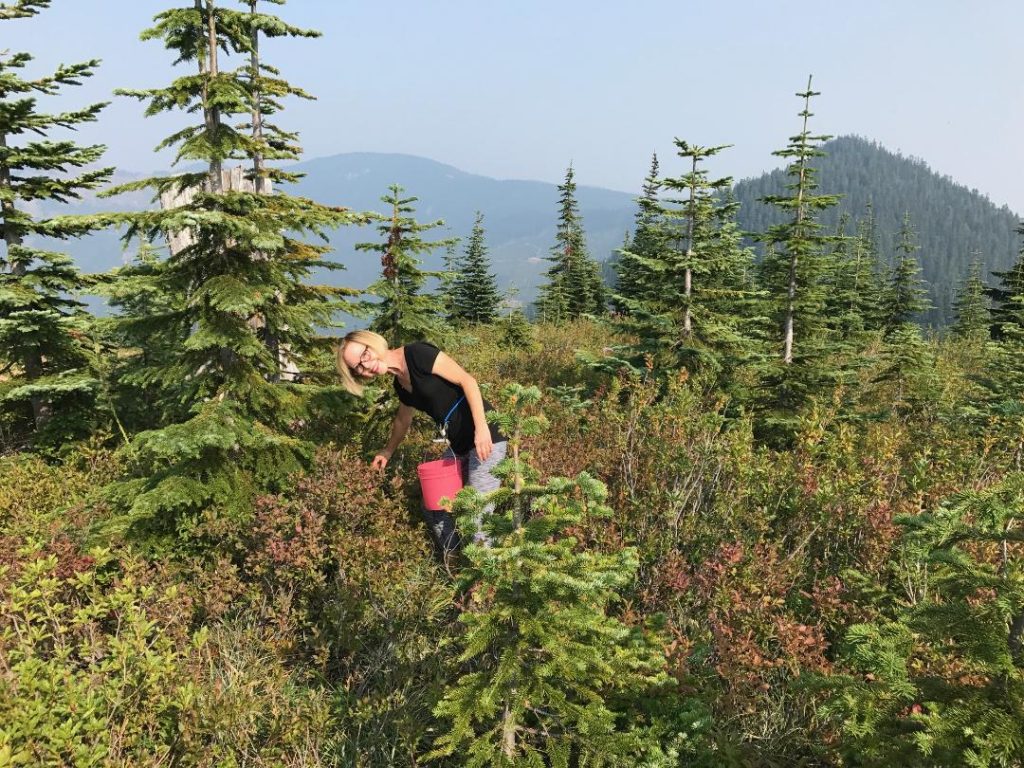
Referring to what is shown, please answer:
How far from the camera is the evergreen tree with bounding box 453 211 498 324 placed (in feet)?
97.9

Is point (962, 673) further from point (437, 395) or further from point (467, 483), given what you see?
point (437, 395)

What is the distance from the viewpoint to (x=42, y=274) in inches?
297

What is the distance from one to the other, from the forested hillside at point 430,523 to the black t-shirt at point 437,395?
0.08 ft

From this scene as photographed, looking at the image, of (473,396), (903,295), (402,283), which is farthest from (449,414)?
(903,295)

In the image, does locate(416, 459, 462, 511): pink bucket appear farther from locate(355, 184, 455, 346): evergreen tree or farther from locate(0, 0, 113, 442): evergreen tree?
locate(0, 0, 113, 442): evergreen tree

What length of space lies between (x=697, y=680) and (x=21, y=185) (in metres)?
10.2

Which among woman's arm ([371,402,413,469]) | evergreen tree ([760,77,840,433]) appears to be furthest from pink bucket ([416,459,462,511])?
evergreen tree ([760,77,840,433])

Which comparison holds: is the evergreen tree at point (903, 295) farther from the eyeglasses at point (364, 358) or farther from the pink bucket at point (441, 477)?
the eyeglasses at point (364, 358)

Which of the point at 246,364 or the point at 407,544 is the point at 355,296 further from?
the point at 407,544

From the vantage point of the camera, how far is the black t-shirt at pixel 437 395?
4.18m

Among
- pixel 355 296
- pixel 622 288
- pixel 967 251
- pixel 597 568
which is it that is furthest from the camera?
pixel 967 251

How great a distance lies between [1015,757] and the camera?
1604 millimetres

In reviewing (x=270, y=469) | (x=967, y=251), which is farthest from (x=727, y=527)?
(x=967, y=251)

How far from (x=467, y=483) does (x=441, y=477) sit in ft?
0.73
